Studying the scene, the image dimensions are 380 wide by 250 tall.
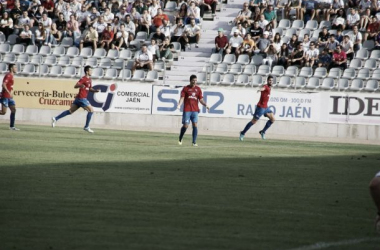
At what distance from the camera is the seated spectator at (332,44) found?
117ft

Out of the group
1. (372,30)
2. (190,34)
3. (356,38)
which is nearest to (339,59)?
(356,38)

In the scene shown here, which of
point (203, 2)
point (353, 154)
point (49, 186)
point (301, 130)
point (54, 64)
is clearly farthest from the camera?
point (203, 2)

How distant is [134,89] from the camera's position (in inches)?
1475

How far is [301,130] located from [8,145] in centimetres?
1679

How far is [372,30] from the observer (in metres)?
36.5

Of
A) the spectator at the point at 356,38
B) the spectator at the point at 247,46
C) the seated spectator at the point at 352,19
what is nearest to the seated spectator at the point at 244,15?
the spectator at the point at 247,46

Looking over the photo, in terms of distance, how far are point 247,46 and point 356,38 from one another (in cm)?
489

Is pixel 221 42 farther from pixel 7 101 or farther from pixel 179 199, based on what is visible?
pixel 179 199

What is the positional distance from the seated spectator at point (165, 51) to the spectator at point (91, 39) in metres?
3.35

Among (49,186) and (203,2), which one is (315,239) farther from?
(203,2)

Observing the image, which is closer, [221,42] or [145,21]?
[221,42]

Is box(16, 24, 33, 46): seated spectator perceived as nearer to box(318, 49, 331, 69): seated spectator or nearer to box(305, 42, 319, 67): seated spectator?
box(305, 42, 319, 67): seated spectator

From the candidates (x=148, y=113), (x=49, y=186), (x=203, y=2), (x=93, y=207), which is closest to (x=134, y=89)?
(x=148, y=113)

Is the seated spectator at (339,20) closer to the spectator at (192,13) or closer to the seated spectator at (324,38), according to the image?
the seated spectator at (324,38)
